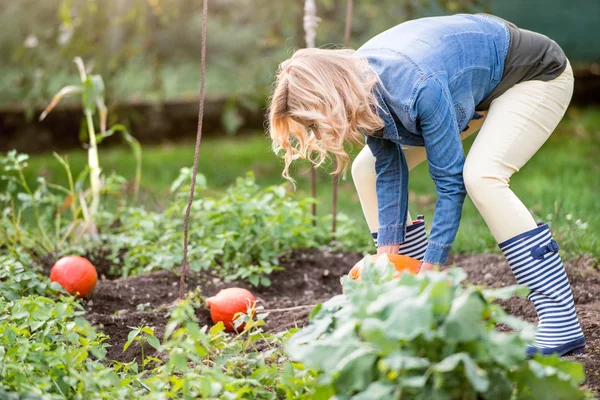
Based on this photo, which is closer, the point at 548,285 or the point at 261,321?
the point at 261,321

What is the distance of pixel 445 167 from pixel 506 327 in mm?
719

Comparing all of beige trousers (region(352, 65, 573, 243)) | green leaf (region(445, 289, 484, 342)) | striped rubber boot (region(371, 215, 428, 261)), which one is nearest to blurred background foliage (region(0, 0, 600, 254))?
striped rubber boot (region(371, 215, 428, 261))

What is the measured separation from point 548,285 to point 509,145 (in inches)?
18.8

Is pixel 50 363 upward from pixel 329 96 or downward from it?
downward

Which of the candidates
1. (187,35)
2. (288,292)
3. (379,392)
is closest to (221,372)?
(379,392)

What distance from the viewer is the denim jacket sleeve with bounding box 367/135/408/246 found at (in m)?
2.65

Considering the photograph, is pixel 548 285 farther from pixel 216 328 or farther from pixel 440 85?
pixel 216 328

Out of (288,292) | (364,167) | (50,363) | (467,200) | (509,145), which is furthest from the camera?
(467,200)

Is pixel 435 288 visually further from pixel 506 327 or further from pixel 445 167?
pixel 506 327

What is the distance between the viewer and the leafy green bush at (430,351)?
149cm

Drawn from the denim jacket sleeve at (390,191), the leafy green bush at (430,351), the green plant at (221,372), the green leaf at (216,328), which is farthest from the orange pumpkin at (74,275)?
the leafy green bush at (430,351)

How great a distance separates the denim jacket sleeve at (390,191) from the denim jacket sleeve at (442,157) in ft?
1.18

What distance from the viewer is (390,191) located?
2670 mm

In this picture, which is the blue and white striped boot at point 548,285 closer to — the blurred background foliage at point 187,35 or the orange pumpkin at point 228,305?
the orange pumpkin at point 228,305
